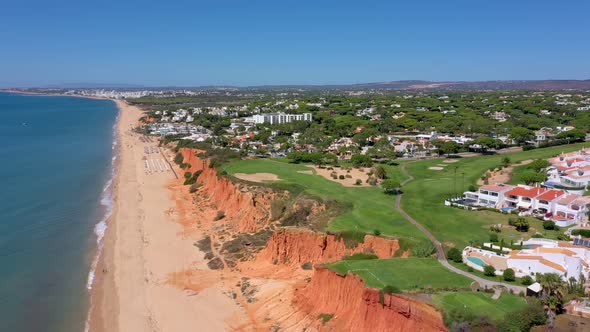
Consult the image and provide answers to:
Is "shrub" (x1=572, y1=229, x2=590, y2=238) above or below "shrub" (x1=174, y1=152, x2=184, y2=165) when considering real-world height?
above

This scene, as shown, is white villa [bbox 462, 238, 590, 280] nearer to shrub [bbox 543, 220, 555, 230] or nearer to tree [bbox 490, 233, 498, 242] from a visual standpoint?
tree [bbox 490, 233, 498, 242]

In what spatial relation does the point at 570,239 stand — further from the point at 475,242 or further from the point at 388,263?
the point at 388,263

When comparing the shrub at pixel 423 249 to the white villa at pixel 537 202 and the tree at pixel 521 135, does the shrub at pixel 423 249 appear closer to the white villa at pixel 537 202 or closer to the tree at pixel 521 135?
the white villa at pixel 537 202

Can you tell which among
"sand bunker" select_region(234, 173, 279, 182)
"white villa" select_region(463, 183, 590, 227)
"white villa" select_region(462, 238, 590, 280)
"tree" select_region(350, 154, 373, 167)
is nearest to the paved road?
"white villa" select_region(462, 238, 590, 280)

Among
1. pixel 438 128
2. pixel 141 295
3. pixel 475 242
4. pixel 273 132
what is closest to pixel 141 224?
pixel 141 295

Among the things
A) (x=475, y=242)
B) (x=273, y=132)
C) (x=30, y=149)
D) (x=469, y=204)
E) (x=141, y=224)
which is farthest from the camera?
(x=273, y=132)

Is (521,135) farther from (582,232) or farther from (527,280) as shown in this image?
(527,280)
